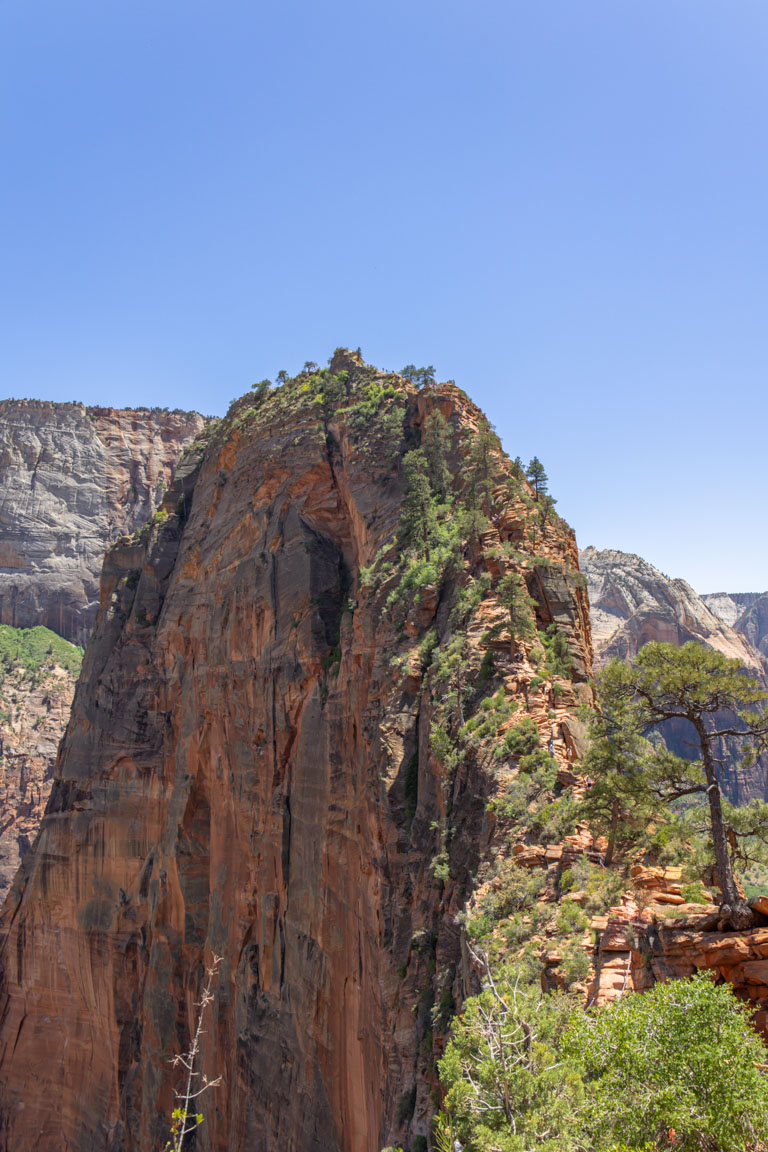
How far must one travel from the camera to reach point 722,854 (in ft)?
50.3

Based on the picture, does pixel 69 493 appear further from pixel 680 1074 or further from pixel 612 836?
pixel 680 1074

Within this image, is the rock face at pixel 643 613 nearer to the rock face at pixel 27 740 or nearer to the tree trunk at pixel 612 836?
the rock face at pixel 27 740

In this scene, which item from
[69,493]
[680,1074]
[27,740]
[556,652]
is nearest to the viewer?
[680,1074]

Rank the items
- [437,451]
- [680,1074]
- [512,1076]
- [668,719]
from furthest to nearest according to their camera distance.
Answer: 1. [437,451]
2. [668,719]
3. [512,1076]
4. [680,1074]

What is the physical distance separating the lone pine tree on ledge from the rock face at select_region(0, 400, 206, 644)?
127m

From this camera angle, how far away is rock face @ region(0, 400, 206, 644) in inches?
5458

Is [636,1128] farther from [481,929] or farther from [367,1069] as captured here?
[367,1069]

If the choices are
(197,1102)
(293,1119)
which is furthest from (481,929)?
(197,1102)

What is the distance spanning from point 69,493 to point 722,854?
146 metres

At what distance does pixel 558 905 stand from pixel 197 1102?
37236 mm

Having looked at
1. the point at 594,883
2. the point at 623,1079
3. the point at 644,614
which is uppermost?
the point at 644,614

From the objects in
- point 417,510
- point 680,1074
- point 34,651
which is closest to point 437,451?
point 417,510

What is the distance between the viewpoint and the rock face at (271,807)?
27.3m

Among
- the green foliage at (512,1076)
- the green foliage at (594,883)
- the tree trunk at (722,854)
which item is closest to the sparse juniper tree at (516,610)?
the green foliage at (594,883)
